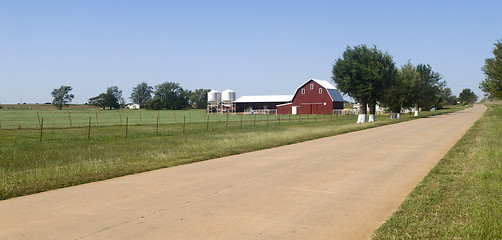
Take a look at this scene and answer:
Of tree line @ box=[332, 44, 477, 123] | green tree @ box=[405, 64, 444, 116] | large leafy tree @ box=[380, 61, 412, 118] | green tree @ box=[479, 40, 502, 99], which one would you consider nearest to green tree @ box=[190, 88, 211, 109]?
green tree @ box=[405, 64, 444, 116]

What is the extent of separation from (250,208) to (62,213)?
350 centimetres

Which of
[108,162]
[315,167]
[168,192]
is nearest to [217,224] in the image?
[168,192]

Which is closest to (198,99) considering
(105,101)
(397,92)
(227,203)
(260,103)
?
(105,101)

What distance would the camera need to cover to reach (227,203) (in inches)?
330

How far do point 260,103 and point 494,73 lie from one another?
71.8 metres

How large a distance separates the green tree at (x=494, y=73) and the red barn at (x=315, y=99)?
144ft

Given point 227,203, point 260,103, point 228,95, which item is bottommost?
point 227,203

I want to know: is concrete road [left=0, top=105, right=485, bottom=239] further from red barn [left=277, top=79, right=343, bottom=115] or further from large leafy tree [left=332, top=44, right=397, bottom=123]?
red barn [left=277, top=79, right=343, bottom=115]

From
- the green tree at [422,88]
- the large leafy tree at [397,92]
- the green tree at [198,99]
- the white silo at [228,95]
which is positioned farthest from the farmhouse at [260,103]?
the green tree at [198,99]

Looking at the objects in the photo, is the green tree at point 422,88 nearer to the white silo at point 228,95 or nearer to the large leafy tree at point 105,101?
the white silo at point 228,95

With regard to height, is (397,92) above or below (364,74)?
below

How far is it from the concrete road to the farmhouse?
90882 millimetres

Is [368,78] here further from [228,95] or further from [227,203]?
[228,95]

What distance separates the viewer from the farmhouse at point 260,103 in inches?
4149
